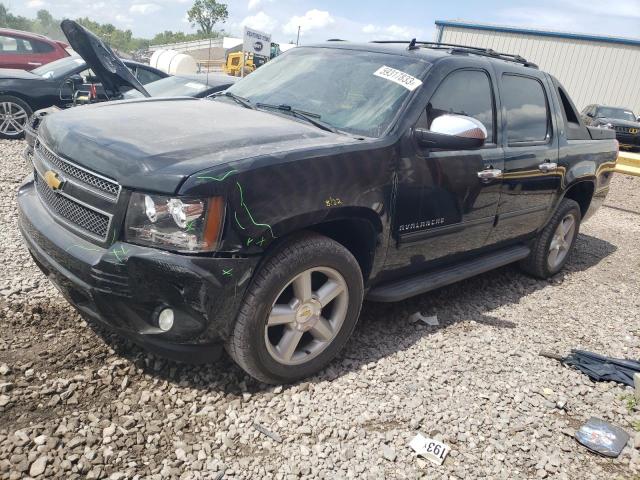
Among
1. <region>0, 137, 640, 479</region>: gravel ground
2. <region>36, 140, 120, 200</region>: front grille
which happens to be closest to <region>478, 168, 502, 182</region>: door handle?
<region>0, 137, 640, 479</region>: gravel ground

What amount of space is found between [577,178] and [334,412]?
338cm

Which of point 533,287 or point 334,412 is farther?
point 533,287

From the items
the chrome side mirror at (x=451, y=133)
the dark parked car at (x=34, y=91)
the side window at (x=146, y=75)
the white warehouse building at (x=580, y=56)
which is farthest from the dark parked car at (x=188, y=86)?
the white warehouse building at (x=580, y=56)

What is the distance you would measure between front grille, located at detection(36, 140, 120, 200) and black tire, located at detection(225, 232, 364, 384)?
2.46ft

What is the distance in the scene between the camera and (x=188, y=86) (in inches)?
294

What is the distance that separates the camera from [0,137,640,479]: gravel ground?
2303 mm

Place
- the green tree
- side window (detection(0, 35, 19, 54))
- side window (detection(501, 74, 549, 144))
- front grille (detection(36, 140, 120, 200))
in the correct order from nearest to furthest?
front grille (detection(36, 140, 120, 200)) < side window (detection(501, 74, 549, 144)) < side window (detection(0, 35, 19, 54)) < the green tree

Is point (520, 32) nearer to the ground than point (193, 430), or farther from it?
farther from it

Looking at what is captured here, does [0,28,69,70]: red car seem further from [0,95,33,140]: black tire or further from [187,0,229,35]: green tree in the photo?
[187,0,229,35]: green tree

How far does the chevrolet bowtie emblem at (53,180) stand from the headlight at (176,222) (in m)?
0.58

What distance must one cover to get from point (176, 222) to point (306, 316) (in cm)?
90

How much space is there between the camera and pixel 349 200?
273cm

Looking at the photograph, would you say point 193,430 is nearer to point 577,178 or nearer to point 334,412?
point 334,412

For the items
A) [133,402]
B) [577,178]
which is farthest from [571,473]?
[577,178]
